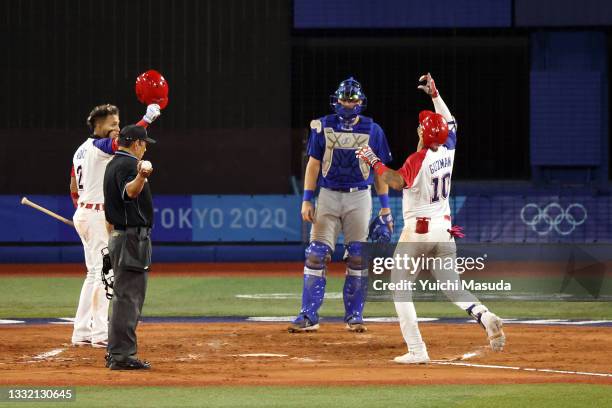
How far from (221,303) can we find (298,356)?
234 inches

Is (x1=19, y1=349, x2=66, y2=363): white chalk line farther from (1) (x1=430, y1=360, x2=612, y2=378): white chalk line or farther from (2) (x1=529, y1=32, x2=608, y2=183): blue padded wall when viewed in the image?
(2) (x1=529, y1=32, x2=608, y2=183): blue padded wall

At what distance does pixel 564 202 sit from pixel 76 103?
10.9 m

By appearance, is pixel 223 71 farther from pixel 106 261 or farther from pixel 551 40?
pixel 106 261

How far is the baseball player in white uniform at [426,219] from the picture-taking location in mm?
10648

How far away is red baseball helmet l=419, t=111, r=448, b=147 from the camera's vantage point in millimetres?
10695

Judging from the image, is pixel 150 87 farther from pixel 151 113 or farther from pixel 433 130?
pixel 433 130

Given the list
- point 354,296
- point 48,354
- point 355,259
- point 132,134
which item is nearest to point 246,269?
point 354,296

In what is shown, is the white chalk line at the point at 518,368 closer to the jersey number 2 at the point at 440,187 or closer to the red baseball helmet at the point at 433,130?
the jersey number 2 at the point at 440,187

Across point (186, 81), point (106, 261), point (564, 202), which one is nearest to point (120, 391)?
point (106, 261)

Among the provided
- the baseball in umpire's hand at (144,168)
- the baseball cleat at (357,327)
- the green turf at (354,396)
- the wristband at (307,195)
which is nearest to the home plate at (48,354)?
the green turf at (354,396)

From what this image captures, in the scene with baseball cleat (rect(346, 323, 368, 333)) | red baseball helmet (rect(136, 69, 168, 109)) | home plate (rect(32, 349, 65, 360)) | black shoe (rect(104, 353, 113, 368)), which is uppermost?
red baseball helmet (rect(136, 69, 168, 109))

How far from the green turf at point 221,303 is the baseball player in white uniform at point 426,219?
501cm

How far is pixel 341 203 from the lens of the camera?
1355 cm

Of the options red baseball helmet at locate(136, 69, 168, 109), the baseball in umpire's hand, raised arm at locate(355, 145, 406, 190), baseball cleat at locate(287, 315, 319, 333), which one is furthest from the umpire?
baseball cleat at locate(287, 315, 319, 333)
